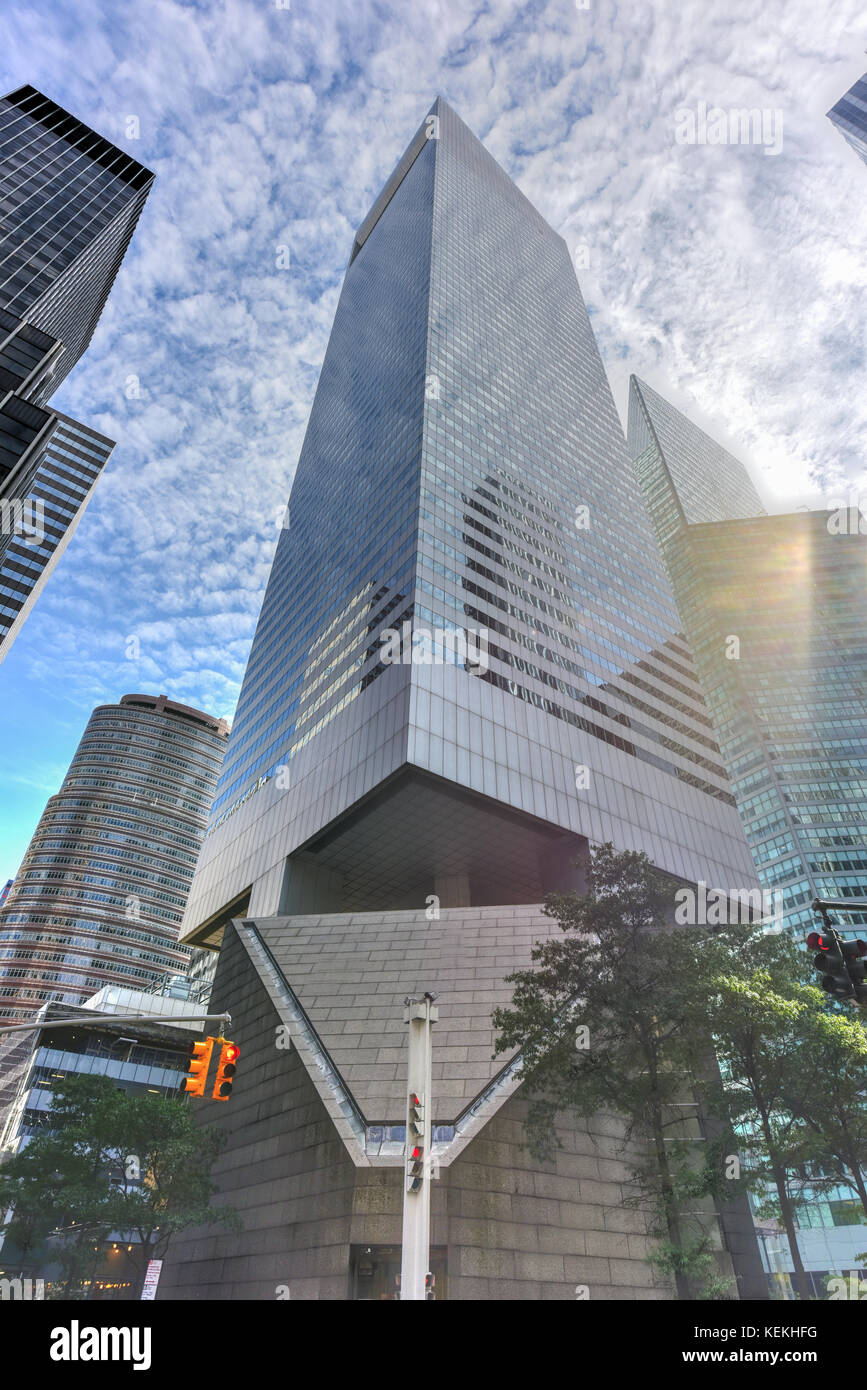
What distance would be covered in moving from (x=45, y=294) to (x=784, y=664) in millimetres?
123707

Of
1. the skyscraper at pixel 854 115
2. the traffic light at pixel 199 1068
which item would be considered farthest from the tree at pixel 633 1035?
the skyscraper at pixel 854 115

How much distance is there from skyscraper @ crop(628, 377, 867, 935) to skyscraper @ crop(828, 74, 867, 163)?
57.6 metres

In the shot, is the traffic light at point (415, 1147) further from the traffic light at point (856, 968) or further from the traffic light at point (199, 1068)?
the traffic light at point (856, 968)

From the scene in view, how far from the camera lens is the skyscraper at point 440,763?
22.3 meters

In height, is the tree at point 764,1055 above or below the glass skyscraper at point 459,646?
below

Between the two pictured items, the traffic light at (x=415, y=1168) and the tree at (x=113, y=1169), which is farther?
the tree at (x=113, y=1169)

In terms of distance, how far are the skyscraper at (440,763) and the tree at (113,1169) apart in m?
1.38

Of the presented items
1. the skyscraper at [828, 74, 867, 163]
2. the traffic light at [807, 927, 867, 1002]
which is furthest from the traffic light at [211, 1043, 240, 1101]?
the skyscraper at [828, 74, 867, 163]

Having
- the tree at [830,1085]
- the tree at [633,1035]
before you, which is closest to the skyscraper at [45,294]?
the tree at [633,1035]

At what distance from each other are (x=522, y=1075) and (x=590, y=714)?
133 ft

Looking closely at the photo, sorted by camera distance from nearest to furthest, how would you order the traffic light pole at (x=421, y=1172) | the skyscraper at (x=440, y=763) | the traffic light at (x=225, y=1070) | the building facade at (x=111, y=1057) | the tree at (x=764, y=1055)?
the traffic light pole at (x=421, y=1172)
the traffic light at (x=225, y=1070)
the tree at (x=764, y=1055)
the skyscraper at (x=440, y=763)
the building facade at (x=111, y=1057)
